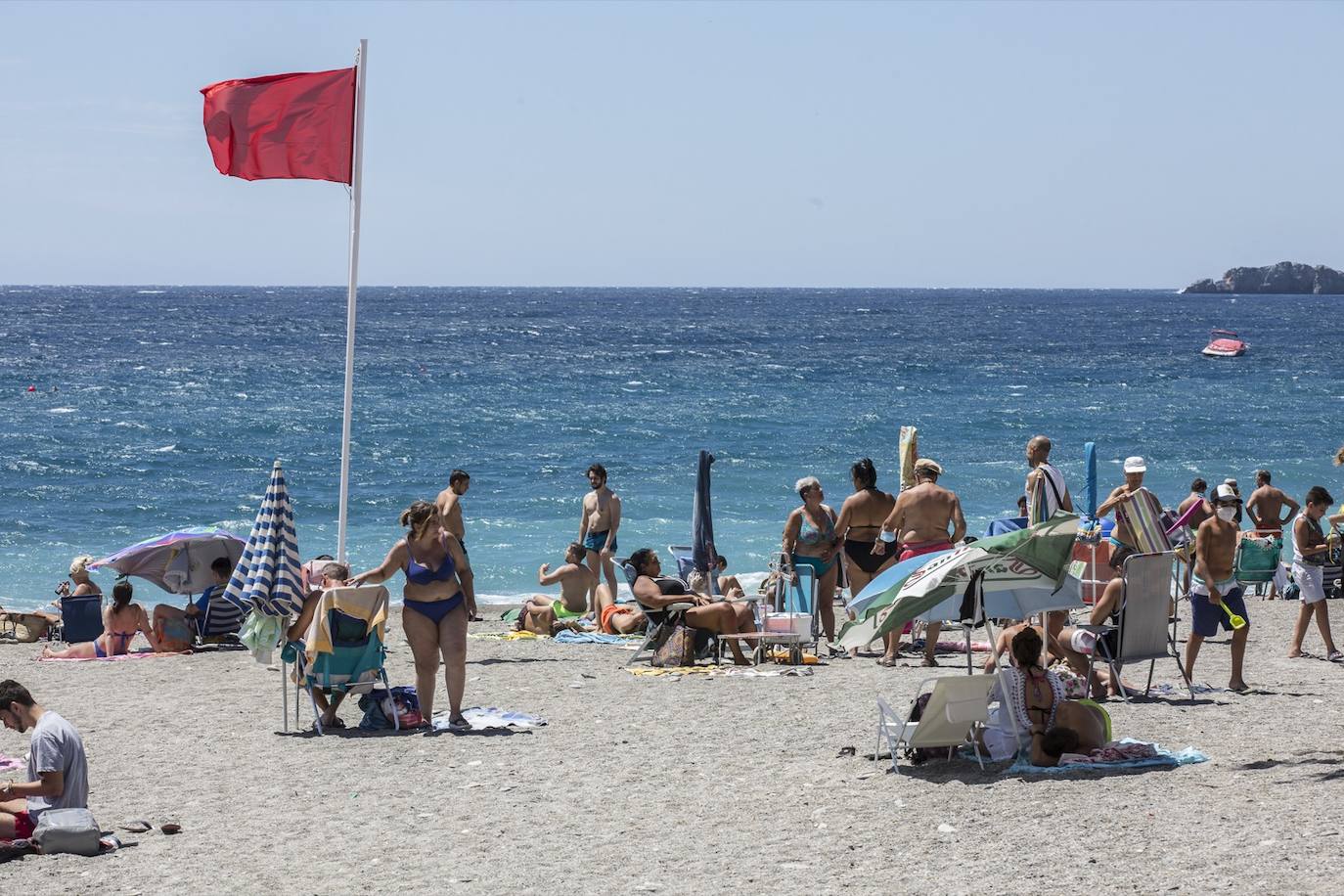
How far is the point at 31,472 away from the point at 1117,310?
124563 millimetres

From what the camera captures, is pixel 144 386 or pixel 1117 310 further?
pixel 1117 310

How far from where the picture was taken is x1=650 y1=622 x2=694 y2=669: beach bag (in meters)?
10.3

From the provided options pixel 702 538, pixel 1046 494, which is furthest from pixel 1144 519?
pixel 702 538

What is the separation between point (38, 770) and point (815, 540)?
19.5 ft

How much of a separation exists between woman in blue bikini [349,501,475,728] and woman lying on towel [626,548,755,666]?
205 cm

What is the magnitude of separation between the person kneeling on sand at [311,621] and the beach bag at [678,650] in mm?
2512

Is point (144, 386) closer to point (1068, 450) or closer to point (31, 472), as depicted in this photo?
point (31, 472)

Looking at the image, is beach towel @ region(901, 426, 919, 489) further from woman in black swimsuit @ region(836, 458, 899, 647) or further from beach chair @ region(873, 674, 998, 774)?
beach chair @ region(873, 674, 998, 774)

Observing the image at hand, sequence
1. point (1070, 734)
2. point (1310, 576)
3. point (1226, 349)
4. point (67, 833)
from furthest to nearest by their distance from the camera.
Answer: point (1226, 349) → point (1310, 576) → point (1070, 734) → point (67, 833)

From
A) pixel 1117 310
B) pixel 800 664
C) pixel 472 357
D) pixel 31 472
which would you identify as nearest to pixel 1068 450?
pixel 31 472

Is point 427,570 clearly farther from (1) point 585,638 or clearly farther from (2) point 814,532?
(1) point 585,638

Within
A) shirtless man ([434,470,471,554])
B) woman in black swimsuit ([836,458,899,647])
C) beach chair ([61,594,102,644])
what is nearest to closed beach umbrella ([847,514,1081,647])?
woman in black swimsuit ([836,458,899,647])

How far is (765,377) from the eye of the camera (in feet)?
174

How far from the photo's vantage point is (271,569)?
845cm
